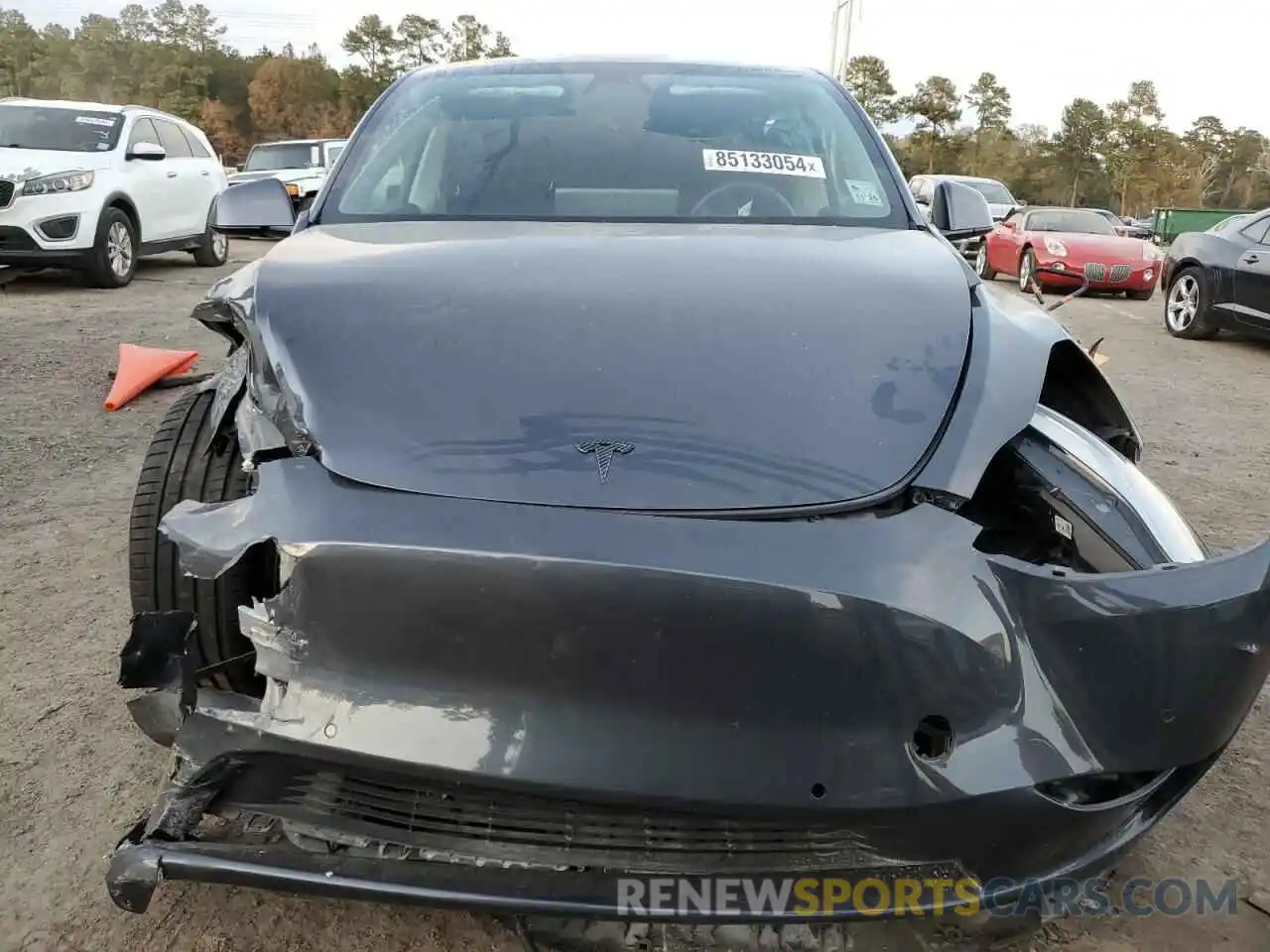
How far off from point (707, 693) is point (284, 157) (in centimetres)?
1597

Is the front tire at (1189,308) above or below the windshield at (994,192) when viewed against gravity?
below

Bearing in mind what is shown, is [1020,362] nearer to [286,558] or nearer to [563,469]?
[563,469]

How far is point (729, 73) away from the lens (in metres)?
2.72

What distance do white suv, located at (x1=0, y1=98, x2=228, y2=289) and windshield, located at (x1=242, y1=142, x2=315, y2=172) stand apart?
5.09m

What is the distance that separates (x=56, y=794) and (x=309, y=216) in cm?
142

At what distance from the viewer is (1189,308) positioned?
860cm

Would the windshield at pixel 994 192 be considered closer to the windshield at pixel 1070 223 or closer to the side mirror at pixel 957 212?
the windshield at pixel 1070 223

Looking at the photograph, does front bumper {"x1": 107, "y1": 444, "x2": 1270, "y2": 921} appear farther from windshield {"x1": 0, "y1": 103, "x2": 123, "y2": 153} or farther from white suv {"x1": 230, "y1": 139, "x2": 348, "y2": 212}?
white suv {"x1": 230, "y1": 139, "x2": 348, "y2": 212}

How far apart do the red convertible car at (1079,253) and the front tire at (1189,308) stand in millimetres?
2215

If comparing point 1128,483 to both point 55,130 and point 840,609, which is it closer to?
point 840,609

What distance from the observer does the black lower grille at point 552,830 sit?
1254 millimetres

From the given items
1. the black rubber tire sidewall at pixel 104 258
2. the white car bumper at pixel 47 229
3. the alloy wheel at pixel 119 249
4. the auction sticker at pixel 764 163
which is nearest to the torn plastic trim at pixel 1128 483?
the auction sticker at pixel 764 163

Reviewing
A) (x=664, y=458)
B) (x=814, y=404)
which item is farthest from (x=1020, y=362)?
(x=664, y=458)

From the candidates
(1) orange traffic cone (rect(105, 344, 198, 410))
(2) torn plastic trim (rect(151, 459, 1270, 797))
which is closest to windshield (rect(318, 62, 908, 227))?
(2) torn plastic trim (rect(151, 459, 1270, 797))
